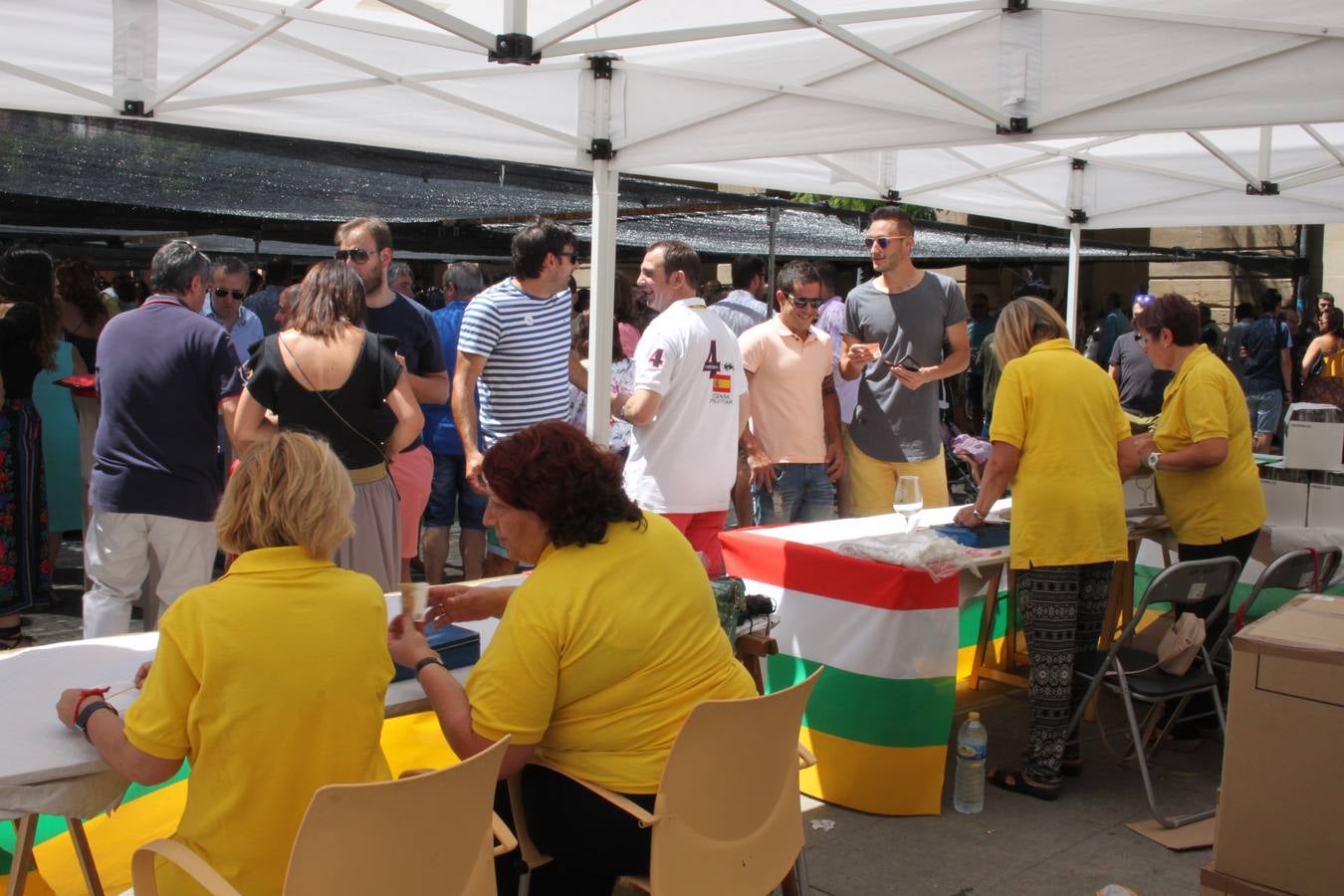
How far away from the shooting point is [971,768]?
3.67m

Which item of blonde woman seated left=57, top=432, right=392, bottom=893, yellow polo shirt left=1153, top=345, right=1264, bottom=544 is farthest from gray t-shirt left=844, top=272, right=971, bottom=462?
blonde woman seated left=57, top=432, right=392, bottom=893

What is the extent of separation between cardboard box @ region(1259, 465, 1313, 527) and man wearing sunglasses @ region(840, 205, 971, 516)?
1.53 meters

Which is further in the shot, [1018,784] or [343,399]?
[1018,784]

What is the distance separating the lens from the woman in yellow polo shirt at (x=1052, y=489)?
12.3 feet

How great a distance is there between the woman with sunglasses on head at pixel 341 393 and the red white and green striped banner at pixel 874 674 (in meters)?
1.29

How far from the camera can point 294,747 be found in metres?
1.99

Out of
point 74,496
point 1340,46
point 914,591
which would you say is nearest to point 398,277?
point 74,496

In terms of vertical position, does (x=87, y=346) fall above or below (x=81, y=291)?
below

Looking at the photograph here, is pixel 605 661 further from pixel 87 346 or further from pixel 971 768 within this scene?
pixel 87 346

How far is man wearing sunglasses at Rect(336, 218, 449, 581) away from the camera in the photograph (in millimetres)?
4316

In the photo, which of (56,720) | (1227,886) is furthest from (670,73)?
(1227,886)

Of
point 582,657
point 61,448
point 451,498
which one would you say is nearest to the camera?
point 582,657

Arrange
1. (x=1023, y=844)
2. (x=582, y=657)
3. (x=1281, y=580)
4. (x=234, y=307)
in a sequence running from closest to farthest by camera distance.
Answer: (x=582, y=657) < (x=1023, y=844) < (x=1281, y=580) < (x=234, y=307)

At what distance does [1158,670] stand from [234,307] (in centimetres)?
466
